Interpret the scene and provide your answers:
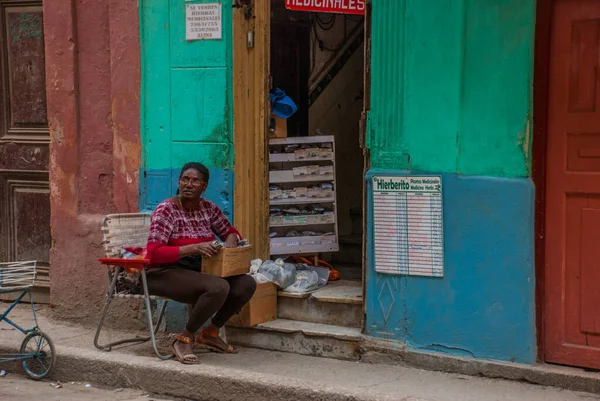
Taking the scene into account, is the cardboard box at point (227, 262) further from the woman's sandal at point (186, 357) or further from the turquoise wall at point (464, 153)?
the turquoise wall at point (464, 153)

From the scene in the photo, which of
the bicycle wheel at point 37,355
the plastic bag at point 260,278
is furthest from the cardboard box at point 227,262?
the bicycle wheel at point 37,355

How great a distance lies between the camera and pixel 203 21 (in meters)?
6.58

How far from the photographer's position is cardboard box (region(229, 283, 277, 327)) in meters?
6.33

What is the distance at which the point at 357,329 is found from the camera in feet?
20.4

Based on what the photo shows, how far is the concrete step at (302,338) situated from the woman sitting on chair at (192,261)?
0.33 m

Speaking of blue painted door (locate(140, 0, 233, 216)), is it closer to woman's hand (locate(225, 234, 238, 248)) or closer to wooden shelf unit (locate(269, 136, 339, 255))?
woman's hand (locate(225, 234, 238, 248))

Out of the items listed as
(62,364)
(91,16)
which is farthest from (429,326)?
(91,16)

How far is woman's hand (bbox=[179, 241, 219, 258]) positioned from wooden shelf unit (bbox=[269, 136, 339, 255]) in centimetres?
137

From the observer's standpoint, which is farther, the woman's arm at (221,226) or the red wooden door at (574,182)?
the woman's arm at (221,226)

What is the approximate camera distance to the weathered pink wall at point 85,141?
6980 millimetres

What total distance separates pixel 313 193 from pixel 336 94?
76.3 inches

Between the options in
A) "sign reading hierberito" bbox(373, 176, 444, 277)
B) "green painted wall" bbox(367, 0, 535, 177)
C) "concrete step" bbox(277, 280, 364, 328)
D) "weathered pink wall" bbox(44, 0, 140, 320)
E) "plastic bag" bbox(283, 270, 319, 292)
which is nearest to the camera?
"green painted wall" bbox(367, 0, 535, 177)

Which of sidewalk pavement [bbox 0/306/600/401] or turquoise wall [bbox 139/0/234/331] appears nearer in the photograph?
sidewalk pavement [bbox 0/306/600/401]

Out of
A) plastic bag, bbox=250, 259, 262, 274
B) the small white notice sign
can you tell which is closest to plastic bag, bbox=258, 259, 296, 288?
plastic bag, bbox=250, 259, 262, 274
